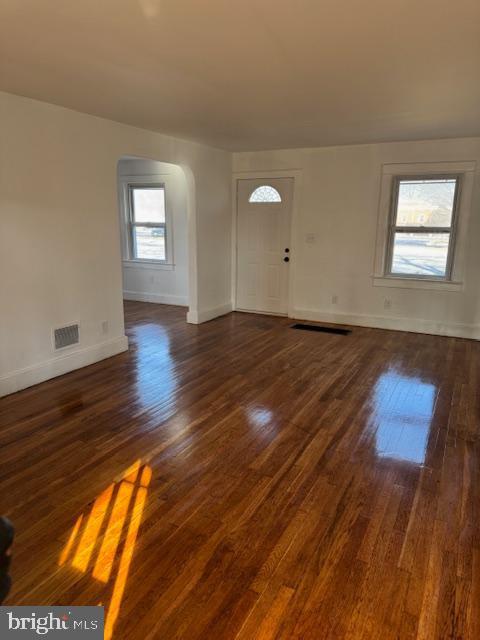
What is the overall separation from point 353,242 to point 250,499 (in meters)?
4.54

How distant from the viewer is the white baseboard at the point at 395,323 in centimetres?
565

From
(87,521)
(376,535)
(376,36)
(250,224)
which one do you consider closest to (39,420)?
(87,521)

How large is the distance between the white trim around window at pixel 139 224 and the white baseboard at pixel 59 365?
282cm

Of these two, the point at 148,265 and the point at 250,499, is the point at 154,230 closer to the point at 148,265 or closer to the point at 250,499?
the point at 148,265

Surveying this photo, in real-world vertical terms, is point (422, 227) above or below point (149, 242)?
above

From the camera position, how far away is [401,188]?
5.75m

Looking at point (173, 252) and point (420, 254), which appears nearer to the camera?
point (420, 254)

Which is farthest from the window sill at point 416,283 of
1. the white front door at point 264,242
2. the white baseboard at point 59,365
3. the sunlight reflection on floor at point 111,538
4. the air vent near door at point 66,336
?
the sunlight reflection on floor at point 111,538

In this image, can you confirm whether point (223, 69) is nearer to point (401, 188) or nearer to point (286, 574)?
point (286, 574)

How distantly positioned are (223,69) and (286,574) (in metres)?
2.94

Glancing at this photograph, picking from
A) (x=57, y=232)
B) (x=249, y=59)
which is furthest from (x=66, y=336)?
(x=249, y=59)

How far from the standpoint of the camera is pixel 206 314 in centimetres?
647

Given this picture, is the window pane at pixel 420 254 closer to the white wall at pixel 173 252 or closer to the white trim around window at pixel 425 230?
the white trim around window at pixel 425 230

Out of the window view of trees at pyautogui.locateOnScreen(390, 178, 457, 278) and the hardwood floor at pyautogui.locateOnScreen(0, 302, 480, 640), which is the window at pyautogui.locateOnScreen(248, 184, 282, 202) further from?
the hardwood floor at pyautogui.locateOnScreen(0, 302, 480, 640)
